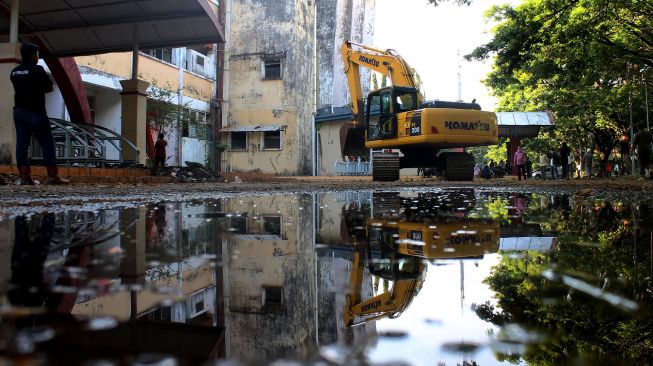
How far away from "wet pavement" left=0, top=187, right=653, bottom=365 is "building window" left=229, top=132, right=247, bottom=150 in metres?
22.6

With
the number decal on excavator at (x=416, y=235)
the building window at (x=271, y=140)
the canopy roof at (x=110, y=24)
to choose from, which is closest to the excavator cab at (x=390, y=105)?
the canopy roof at (x=110, y=24)

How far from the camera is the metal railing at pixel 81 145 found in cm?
1034

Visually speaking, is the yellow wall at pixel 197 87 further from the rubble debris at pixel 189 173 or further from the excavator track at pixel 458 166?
the excavator track at pixel 458 166

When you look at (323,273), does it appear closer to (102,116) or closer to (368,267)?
(368,267)

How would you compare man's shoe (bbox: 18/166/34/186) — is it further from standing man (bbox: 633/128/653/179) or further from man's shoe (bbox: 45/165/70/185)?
standing man (bbox: 633/128/653/179)

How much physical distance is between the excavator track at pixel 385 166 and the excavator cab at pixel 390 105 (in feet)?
2.03

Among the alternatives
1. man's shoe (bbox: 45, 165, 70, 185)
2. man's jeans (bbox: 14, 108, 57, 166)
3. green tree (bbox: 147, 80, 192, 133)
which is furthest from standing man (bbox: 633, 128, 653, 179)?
man's jeans (bbox: 14, 108, 57, 166)

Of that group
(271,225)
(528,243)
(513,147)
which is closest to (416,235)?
(528,243)

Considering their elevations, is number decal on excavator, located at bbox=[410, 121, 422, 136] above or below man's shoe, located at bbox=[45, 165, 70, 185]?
above

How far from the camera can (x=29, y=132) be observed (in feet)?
23.9

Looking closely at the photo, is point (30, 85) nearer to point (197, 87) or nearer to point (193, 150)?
point (193, 150)

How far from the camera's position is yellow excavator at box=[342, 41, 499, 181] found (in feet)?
40.3

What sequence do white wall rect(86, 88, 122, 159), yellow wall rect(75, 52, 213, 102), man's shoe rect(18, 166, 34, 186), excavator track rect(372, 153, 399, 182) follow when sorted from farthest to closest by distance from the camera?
white wall rect(86, 88, 122, 159), yellow wall rect(75, 52, 213, 102), excavator track rect(372, 153, 399, 182), man's shoe rect(18, 166, 34, 186)

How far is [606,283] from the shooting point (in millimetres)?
1430
